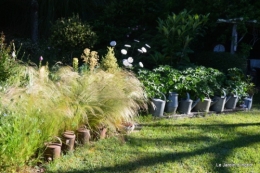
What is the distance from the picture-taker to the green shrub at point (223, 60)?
26.1 ft

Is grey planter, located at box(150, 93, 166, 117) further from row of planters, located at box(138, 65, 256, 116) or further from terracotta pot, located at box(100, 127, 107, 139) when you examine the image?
terracotta pot, located at box(100, 127, 107, 139)

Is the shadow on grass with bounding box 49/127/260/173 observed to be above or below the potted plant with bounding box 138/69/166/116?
below

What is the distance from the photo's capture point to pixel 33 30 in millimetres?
11414

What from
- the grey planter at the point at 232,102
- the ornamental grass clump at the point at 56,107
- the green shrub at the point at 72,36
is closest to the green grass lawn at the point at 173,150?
the ornamental grass clump at the point at 56,107

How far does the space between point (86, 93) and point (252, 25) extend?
6266 millimetres

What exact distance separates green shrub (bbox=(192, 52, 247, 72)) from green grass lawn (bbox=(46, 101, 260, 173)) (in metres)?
3.06

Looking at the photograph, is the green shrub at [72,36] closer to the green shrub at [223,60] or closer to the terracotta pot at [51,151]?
the green shrub at [223,60]

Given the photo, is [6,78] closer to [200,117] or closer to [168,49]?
[200,117]

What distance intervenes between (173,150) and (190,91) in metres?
1.95

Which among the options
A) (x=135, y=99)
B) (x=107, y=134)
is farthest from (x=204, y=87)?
(x=107, y=134)

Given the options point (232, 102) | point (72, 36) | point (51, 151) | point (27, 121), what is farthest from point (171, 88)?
point (72, 36)

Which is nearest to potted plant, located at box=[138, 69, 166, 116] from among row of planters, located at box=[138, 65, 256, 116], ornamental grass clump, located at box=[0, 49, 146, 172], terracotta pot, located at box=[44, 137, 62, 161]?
row of planters, located at box=[138, 65, 256, 116]

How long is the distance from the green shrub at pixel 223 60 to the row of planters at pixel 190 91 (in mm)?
1590

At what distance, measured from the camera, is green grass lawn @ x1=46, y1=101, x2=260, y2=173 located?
3377 millimetres
